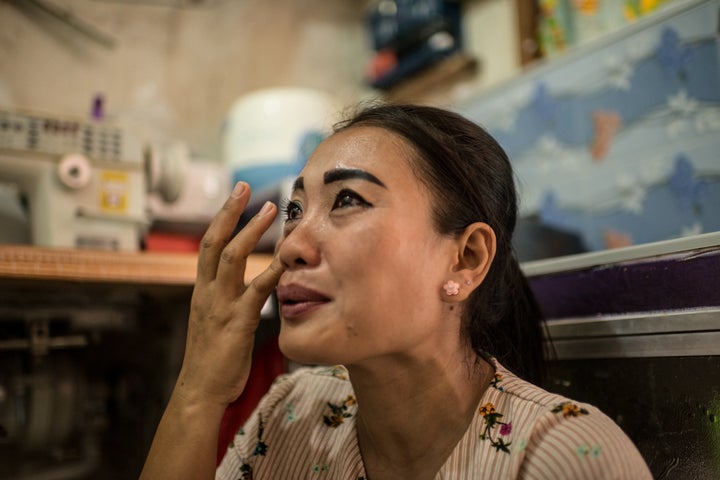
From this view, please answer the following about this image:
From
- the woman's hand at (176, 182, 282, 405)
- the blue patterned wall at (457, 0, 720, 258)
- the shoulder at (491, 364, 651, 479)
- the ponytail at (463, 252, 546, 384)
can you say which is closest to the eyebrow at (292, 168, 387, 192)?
the woman's hand at (176, 182, 282, 405)

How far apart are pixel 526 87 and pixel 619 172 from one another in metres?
0.41

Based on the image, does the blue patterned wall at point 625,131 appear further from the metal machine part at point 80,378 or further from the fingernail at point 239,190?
the metal machine part at point 80,378

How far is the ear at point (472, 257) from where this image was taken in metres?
0.92

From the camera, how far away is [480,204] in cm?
96

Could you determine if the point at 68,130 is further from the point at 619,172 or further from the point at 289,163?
the point at 619,172

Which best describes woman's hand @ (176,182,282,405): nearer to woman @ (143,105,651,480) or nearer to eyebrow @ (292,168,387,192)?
woman @ (143,105,651,480)

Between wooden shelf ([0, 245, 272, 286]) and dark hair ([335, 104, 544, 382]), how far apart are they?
2.05 feet

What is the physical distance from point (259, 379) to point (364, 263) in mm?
867

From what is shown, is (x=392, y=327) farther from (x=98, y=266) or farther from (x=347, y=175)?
(x=98, y=266)

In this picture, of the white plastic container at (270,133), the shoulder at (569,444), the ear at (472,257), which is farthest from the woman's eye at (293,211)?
the white plastic container at (270,133)

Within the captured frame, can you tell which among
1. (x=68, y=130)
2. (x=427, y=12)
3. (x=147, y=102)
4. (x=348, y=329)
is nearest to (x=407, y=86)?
(x=427, y=12)

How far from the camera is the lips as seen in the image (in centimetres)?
83

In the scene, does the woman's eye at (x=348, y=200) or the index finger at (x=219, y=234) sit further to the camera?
the index finger at (x=219, y=234)

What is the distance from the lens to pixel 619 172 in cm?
159
